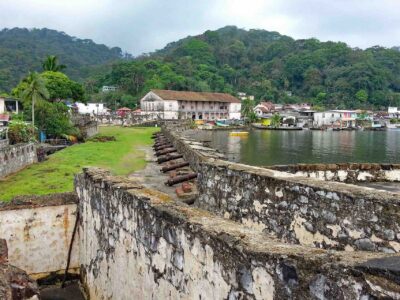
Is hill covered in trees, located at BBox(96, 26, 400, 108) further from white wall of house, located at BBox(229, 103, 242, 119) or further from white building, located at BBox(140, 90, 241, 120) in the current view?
white wall of house, located at BBox(229, 103, 242, 119)

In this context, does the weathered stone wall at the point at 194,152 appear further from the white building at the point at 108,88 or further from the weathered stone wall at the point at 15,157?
the white building at the point at 108,88

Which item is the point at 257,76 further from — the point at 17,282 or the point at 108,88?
the point at 17,282

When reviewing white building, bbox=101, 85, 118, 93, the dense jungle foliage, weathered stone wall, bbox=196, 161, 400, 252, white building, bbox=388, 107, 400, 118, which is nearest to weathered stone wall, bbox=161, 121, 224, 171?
weathered stone wall, bbox=196, 161, 400, 252

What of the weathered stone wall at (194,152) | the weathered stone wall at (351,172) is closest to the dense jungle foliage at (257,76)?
the weathered stone wall at (194,152)

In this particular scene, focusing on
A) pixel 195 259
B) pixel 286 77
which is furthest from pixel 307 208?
pixel 286 77

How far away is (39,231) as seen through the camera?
35.1 ft

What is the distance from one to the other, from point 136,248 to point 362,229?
349 centimetres

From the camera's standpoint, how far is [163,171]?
20.5 metres

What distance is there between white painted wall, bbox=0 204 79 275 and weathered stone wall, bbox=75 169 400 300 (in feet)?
5.24

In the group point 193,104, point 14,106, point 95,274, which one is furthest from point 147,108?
point 95,274

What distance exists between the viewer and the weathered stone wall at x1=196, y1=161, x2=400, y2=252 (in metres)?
5.80

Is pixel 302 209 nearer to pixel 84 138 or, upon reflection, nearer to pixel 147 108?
pixel 84 138

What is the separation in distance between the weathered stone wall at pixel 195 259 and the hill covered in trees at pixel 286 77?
11967 centimetres

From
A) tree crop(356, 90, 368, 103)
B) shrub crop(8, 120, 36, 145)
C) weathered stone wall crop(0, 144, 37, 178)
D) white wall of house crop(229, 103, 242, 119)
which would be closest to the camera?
weathered stone wall crop(0, 144, 37, 178)
